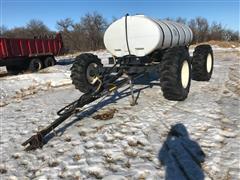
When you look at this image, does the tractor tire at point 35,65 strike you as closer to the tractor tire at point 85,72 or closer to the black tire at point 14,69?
the black tire at point 14,69

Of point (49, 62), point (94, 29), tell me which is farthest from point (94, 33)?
point (49, 62)

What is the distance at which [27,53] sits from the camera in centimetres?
1786

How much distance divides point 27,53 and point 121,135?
13.8 meters

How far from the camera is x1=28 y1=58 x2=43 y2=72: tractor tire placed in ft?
59.2

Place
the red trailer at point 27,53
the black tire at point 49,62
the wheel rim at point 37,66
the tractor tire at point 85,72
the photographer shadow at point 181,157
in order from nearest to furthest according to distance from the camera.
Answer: the photographer shadow at point 181,157 → the tractor tire at point 85,72 → the red trailer at point 27,53 → the wheel rim at point 37,66 → the black tire at point 49,62

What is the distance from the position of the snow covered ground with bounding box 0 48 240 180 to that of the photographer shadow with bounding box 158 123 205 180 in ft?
0.31

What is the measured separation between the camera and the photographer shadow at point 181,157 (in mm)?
4145

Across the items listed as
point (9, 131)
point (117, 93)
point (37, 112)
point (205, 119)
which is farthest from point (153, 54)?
point (9, 131)

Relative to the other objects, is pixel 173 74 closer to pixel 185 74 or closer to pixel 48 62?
pixel 185 74

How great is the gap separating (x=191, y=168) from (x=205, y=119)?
219cm

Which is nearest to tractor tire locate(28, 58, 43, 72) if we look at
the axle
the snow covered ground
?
the snow covered ground

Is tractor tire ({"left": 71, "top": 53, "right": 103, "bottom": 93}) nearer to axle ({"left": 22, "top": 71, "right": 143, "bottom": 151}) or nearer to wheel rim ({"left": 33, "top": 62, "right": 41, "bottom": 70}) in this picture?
axle ({"left": 22, "top": 71, "right": 143, "bottom": 151})

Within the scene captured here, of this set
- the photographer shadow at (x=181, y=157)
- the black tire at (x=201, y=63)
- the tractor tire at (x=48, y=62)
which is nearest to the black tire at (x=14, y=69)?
the tractor tire at (x=48, y=62)

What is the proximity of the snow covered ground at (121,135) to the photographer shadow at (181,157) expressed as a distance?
0.10 meters
